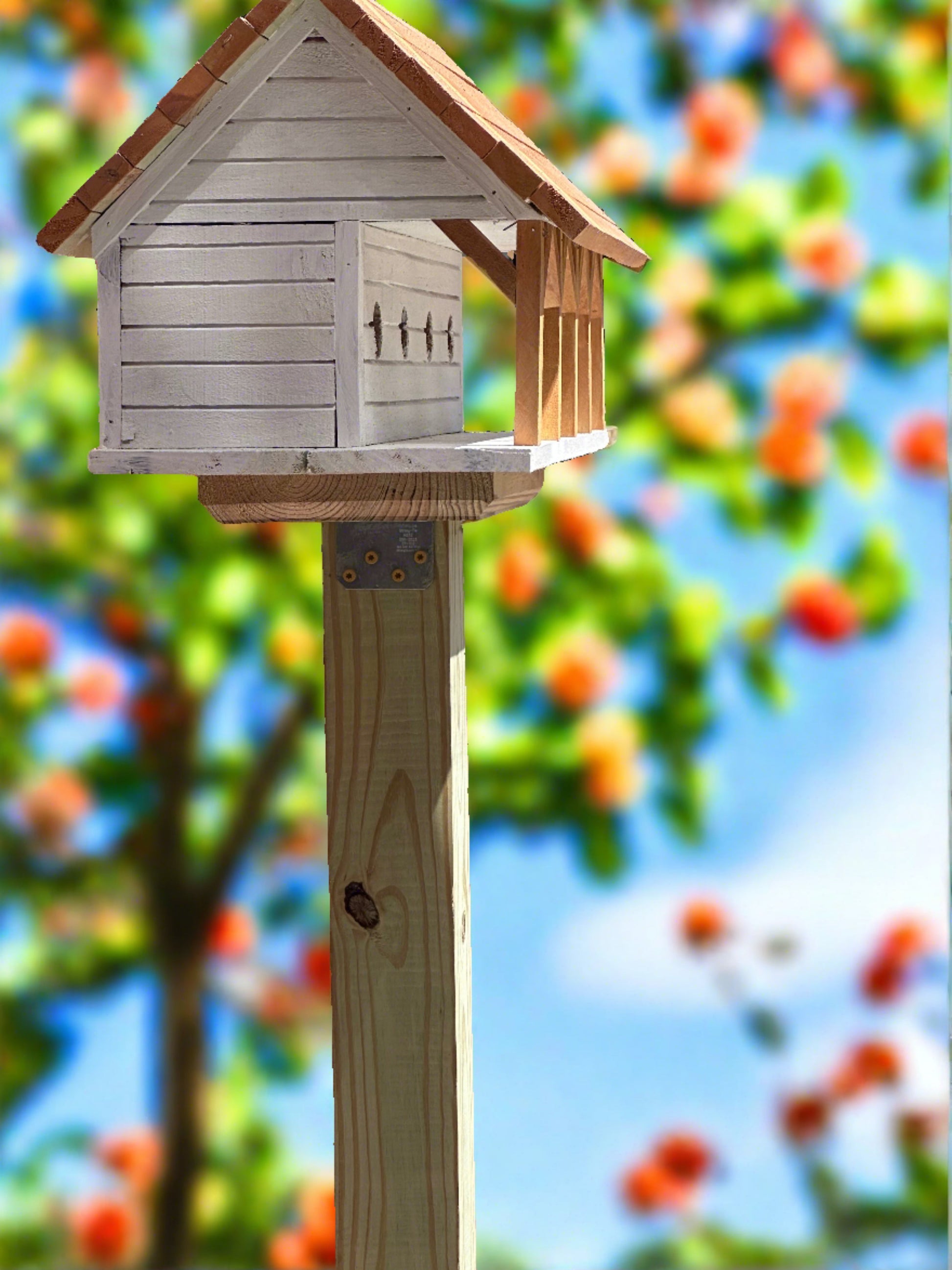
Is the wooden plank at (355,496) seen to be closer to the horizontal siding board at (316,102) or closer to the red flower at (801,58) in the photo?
the horizontal siding board at (316,102)

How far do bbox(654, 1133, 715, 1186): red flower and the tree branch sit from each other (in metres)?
0.74

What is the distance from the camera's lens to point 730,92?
2.52 m

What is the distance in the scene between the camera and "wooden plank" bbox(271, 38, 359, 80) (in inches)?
52.1

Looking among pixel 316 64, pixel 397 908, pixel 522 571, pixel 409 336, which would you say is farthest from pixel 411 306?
pixel 522 571

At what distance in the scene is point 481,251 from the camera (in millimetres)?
1556

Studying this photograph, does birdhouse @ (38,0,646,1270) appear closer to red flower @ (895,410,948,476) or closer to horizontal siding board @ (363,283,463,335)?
horizontal siding board @ (363,283,463,335)

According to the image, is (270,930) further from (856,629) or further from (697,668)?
(856,629)

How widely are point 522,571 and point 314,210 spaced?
3.78 feet

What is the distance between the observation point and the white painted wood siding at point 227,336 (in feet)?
4.35

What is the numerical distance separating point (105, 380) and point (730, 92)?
1446 mm

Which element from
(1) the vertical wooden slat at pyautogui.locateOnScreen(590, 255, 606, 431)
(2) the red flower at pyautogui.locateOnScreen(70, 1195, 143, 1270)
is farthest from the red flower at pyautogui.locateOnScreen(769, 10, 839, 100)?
(2) the red flower at pyautogui.locateOnScreen(70, 1195, 143, 1270)

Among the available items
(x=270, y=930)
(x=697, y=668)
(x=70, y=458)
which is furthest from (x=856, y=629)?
(x=70, y=458)

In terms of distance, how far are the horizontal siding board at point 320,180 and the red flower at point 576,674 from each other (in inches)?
46.9

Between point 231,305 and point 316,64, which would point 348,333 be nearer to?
point 231,305
